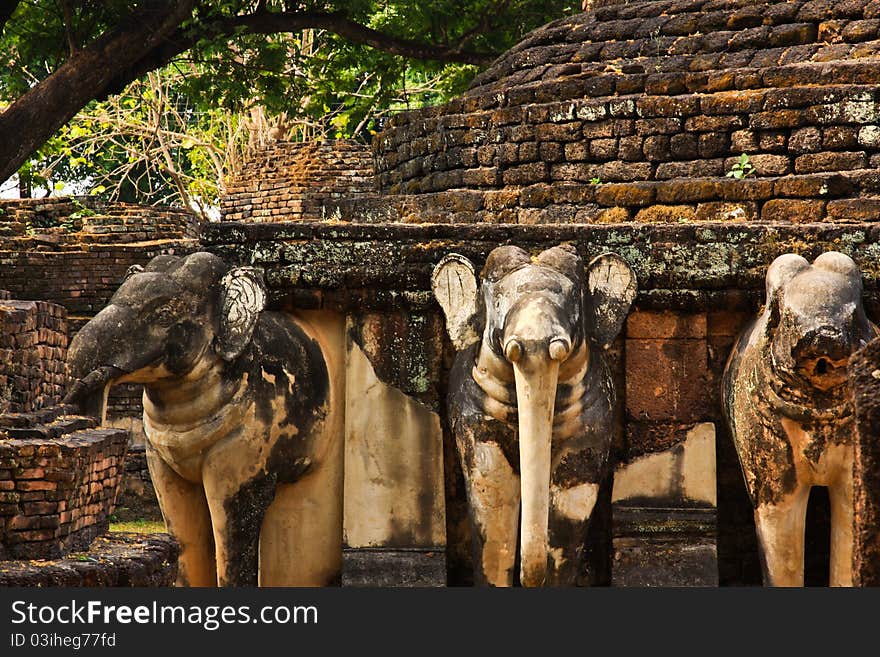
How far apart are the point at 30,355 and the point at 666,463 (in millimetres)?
5637

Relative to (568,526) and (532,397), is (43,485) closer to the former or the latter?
(532,397)

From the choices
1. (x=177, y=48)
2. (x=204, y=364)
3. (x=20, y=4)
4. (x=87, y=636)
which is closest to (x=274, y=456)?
(x=204, y=364)

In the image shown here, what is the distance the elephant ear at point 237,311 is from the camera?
5602 mm

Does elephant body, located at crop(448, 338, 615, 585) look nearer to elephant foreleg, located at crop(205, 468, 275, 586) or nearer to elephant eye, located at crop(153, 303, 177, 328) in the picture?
elephant foreleg, located at crop(205, 468, 275, 586)

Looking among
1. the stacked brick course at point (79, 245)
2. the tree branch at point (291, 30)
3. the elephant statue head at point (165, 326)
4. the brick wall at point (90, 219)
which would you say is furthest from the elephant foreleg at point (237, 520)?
the brick wall at point (90, 219)

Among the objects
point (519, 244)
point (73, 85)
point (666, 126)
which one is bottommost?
point (519, 244)

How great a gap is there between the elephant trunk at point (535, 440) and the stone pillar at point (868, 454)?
7.41 ft

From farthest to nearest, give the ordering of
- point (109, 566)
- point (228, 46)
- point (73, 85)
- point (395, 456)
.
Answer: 1. point (228, 46)
2. point (73, 85)
3. point (395, 456)
4. point (109, 566)

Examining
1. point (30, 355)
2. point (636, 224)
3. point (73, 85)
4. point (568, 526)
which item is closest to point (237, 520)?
point (568, 526)

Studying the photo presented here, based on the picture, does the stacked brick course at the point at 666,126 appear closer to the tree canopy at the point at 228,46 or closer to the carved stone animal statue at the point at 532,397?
the carved stone animal statue at the point at 532,397

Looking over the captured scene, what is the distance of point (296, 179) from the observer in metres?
20.6

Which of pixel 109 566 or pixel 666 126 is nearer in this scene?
pixel 109 566

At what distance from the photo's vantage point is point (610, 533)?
5859 millimetres

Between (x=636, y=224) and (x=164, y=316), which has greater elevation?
(x=636, y=224)
